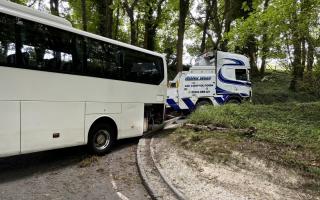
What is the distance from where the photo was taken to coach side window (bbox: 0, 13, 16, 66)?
20.5 ft

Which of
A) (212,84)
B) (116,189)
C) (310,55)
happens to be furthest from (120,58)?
(212,84)

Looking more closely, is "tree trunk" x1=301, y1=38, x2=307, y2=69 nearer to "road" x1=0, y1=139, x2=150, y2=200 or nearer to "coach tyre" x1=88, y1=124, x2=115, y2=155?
"road" x1=0, y1=139, x2=150, y2=200

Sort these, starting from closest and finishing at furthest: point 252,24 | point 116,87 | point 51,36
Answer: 1. point 51,36
2. point 116,87
3. point 252,24

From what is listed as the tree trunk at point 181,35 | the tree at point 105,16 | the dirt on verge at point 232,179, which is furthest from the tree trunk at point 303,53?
the tree at point 105,16

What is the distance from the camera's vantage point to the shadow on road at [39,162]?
6.81m

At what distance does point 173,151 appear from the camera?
8109 millimetres

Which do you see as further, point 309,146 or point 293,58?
point 293,58

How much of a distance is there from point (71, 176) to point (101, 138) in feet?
6.92

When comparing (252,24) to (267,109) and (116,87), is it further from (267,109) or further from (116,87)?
(116,87)

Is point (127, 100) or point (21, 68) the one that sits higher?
point (21, 68)

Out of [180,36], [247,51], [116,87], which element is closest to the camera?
[116,87]

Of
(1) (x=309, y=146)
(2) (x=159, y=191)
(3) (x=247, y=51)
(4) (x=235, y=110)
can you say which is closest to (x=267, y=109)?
(4) (x=235, y=110)

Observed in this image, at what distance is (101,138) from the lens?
8.70m

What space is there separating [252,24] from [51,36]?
451 inches
